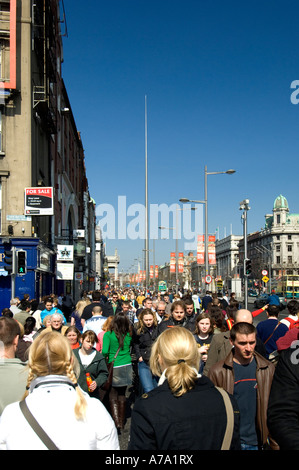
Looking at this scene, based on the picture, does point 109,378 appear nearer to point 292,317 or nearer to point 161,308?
point 292,317

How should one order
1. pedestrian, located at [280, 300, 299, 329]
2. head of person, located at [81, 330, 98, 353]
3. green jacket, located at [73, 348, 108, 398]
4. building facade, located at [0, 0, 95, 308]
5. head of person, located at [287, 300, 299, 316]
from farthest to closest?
1. building facade, located at [0, 0, 95, 308]
2. head of person, located at [287, 300, 299, 316]
3. pedestrian, located at [280, 300, 299, 329]
4. head of person, located at [81, 330, 98, 353]
5. green jacket, located at [73, 348, 108, 398]

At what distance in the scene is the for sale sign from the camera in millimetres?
21391

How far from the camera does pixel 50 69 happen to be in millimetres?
27031

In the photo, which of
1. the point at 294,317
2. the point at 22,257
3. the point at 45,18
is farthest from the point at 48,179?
the point at 294,317

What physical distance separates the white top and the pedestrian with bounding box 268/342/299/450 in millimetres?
961

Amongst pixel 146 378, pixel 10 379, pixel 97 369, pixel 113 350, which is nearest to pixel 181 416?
pixel 10 379

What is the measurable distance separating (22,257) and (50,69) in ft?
54.5

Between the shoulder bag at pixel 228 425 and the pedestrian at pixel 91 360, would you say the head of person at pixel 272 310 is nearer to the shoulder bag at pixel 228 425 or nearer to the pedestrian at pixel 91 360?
the pedestrian at pixel 91 360

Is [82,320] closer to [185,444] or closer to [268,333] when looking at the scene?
[268,333]

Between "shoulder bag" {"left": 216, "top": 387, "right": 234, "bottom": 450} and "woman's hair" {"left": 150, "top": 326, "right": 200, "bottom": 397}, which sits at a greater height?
"woman's hair" {"left": 150, "top": 326, "right": 200, "bottom": 397}

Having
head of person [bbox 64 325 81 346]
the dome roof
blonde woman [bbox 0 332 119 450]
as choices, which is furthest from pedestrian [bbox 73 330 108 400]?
the dome roof

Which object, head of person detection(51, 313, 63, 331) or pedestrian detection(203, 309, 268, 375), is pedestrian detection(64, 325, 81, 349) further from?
pedestrian detection(203, 309, 268, 375)

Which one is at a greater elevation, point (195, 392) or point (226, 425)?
point (195, 392)
